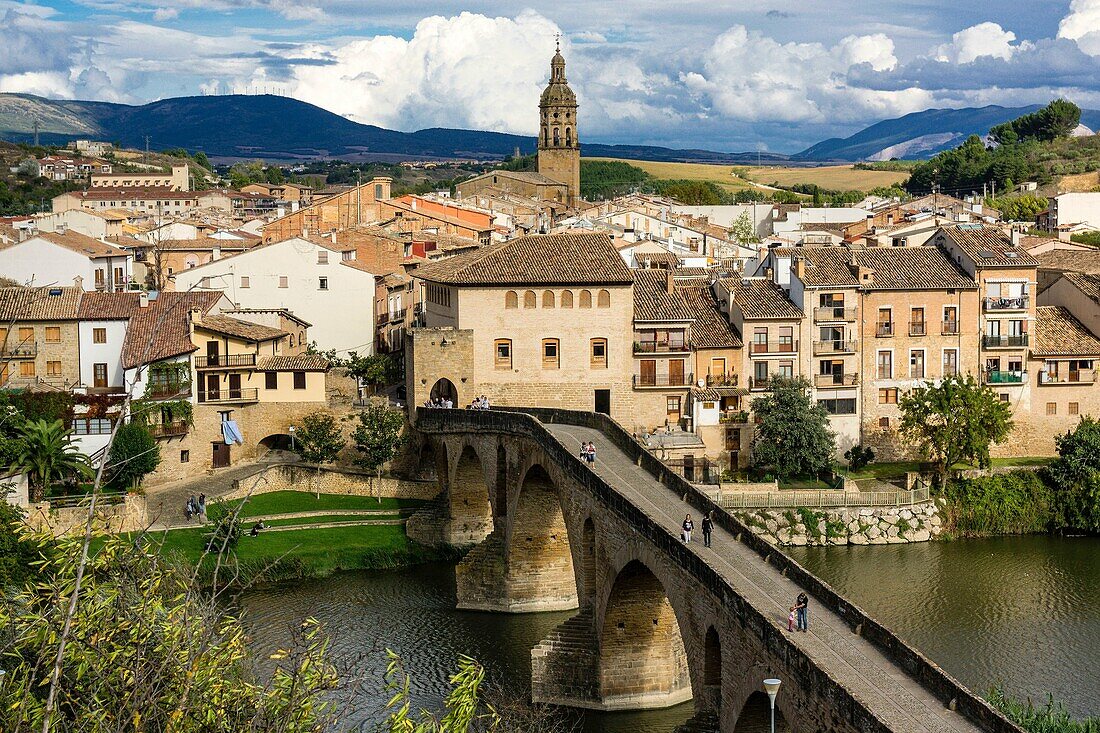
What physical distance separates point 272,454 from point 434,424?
6362mm

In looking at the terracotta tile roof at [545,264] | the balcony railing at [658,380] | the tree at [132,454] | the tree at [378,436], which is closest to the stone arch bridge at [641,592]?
the tree at [378,436]

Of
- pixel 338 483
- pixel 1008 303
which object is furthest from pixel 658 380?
pixel 1008 303

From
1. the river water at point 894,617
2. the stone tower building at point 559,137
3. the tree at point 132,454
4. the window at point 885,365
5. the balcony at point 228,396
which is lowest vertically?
the river water at point 894,617

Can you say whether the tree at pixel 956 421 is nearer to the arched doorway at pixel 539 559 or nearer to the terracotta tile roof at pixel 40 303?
the arched doorway at pixel 539 559

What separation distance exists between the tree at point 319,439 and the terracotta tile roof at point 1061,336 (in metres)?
24.3

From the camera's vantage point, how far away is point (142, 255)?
7238cm

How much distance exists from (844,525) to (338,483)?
16.1 m

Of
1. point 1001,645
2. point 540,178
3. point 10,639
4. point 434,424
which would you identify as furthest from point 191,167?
point 10,639

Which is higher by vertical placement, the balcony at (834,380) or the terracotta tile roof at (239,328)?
the terracotta tile roof at (239,328)

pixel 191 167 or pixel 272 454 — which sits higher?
pixel 191 167

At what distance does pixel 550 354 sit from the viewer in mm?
51062

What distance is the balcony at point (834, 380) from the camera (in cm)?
5344

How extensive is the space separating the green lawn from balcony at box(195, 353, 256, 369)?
4.92 metres

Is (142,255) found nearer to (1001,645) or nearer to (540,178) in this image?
(1001,645)
